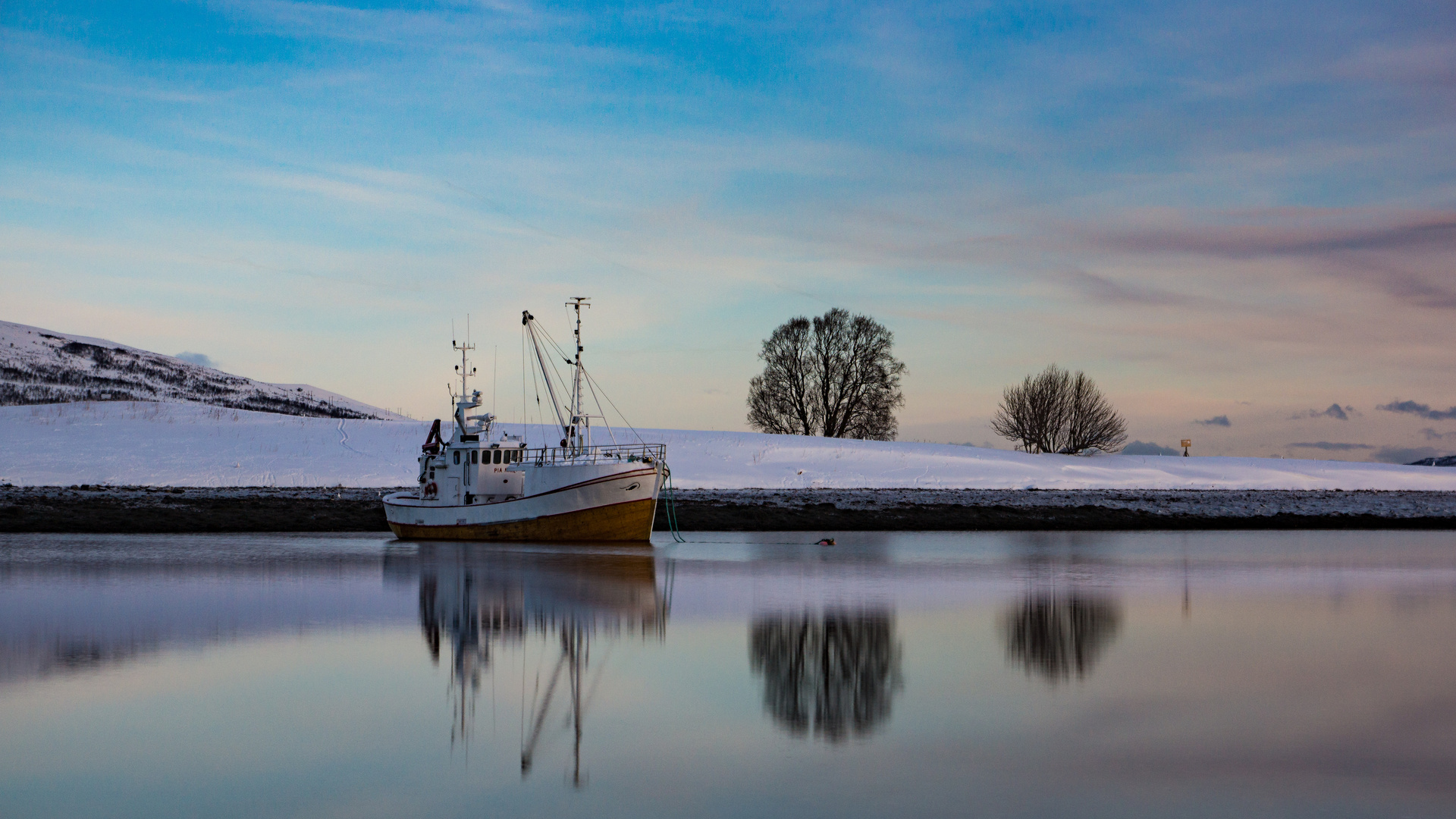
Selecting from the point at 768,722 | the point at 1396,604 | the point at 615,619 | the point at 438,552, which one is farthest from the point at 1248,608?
the point at 438,552

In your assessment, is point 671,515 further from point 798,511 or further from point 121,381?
point 121,381

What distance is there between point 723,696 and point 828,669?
6.07 ft

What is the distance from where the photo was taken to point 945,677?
496 inches

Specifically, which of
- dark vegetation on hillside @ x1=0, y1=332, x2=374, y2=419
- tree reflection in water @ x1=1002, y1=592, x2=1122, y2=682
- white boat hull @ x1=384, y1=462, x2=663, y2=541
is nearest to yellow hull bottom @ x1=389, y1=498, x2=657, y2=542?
white boat hull @ x1=384, y1=462, x2=663, y2=541

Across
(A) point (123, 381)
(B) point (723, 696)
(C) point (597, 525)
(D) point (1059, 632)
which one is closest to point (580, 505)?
(C) point (597, 525)

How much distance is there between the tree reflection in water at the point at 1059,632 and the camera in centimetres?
1344

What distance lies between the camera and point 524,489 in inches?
1503

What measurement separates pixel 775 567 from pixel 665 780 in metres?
17.8

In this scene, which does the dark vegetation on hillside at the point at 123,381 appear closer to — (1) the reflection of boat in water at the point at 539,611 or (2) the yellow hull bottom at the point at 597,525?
(2) the yellow hull bottom at the point at 597,525

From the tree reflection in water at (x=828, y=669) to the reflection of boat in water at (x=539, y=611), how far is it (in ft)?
5.64

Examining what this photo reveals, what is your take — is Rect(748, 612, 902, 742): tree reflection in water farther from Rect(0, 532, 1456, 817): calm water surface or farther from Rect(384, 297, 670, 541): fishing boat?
Rect(384, 297, 670, 541): fishing boat

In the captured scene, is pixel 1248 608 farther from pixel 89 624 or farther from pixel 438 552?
pixel 438 552

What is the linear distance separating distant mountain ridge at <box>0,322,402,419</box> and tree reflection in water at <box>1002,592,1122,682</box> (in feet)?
348

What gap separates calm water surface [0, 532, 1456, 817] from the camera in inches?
324
